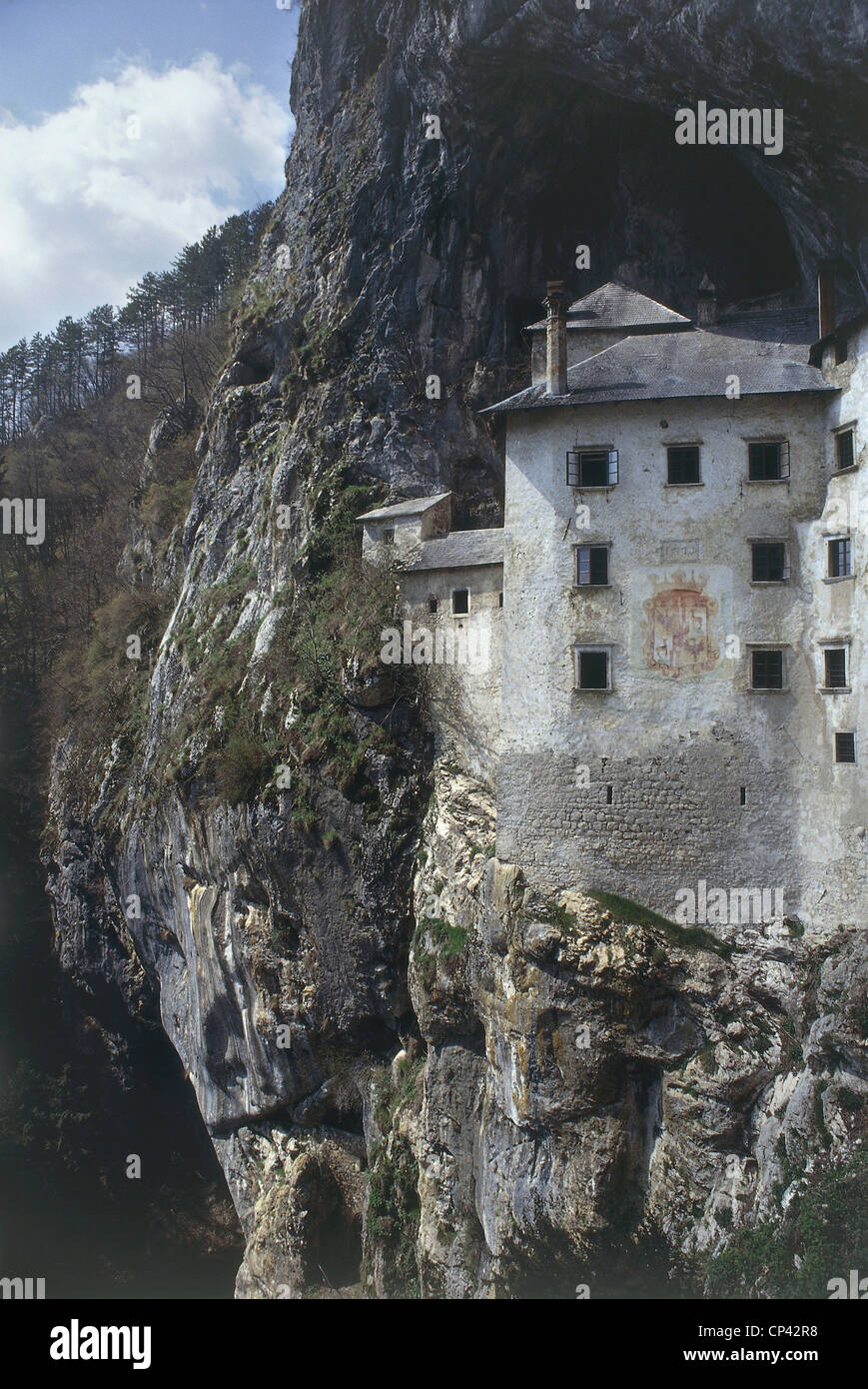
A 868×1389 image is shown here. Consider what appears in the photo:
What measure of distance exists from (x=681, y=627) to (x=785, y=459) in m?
4.65

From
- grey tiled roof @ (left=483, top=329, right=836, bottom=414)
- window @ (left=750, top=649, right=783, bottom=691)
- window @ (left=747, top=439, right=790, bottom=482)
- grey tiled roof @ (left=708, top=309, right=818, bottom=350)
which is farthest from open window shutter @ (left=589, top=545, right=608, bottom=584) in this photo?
grey tiled roof @ (left=708, top=309, right=818, bottom=350)

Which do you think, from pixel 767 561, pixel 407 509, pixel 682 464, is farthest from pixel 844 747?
pixel 407 509

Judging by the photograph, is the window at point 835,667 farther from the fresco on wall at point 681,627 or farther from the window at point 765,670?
the fresco on wall at point 681,627

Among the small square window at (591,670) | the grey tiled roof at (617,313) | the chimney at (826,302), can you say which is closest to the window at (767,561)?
the small square window at (591,670)

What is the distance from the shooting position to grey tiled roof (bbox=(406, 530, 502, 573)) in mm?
25953

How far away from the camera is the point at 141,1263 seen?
132ft

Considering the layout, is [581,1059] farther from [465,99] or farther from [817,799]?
[465,99]

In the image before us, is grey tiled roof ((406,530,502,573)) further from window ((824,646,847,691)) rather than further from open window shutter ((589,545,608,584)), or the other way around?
window ((824,646,847,691))

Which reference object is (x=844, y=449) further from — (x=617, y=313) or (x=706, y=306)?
(x=617, y=313)

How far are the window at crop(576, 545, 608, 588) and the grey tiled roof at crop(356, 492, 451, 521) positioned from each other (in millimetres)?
7079

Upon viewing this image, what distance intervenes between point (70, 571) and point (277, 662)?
28.6m

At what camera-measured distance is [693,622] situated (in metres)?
22.2

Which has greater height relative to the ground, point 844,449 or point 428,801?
point 844,449

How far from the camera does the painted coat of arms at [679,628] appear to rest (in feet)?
72.6
